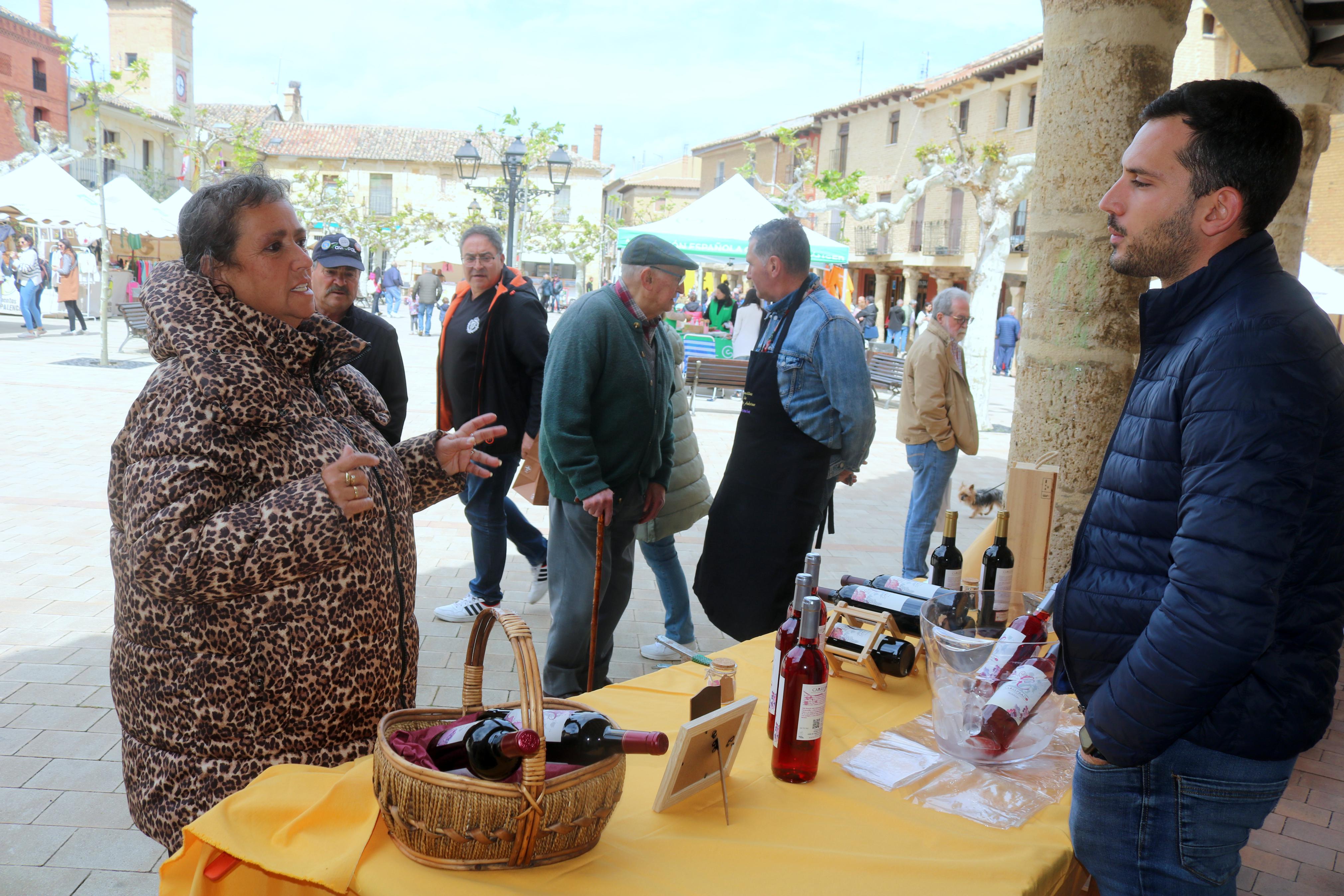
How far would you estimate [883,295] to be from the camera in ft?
134

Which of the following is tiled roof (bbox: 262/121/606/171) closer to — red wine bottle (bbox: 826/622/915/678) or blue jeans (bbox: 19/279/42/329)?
blue jeans (bbox: 19/279/42/329)

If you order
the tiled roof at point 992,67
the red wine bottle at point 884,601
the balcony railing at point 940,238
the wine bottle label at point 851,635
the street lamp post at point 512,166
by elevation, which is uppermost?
the tiled roof at point 992,67

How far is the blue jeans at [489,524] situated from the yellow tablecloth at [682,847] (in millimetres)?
3084

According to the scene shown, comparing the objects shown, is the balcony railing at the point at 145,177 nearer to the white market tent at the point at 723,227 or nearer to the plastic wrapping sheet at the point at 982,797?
the white market tent at the point at 723,227

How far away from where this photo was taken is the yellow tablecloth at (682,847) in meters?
1.34

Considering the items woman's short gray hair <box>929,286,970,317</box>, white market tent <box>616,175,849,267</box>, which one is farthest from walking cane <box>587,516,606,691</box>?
white market tent <box>616,175,849,267</box>

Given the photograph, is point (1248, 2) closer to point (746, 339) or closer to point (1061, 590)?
point (1061, 590)

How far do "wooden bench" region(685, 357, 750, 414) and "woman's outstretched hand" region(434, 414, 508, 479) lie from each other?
10060 mm

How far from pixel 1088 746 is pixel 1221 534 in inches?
16.7

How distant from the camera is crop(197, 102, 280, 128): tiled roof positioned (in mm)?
56062

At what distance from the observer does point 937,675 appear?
6.00 feet

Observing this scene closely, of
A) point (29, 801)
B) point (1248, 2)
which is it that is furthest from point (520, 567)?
point (1248, 2)

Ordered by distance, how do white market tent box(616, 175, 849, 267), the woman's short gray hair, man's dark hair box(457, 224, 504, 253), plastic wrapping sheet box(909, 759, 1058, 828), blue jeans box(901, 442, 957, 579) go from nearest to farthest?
plastic wrapping sheet box(909, 759, 1058, 828), man's dark hair box(457, 224, 504, 253), blue jeans box(901, 442, 957, 579), the woman's short gray hair, white market tent box(616, 175, 849, 267)

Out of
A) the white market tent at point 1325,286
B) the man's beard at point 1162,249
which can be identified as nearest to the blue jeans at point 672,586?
the man's beard at point 1162,249
